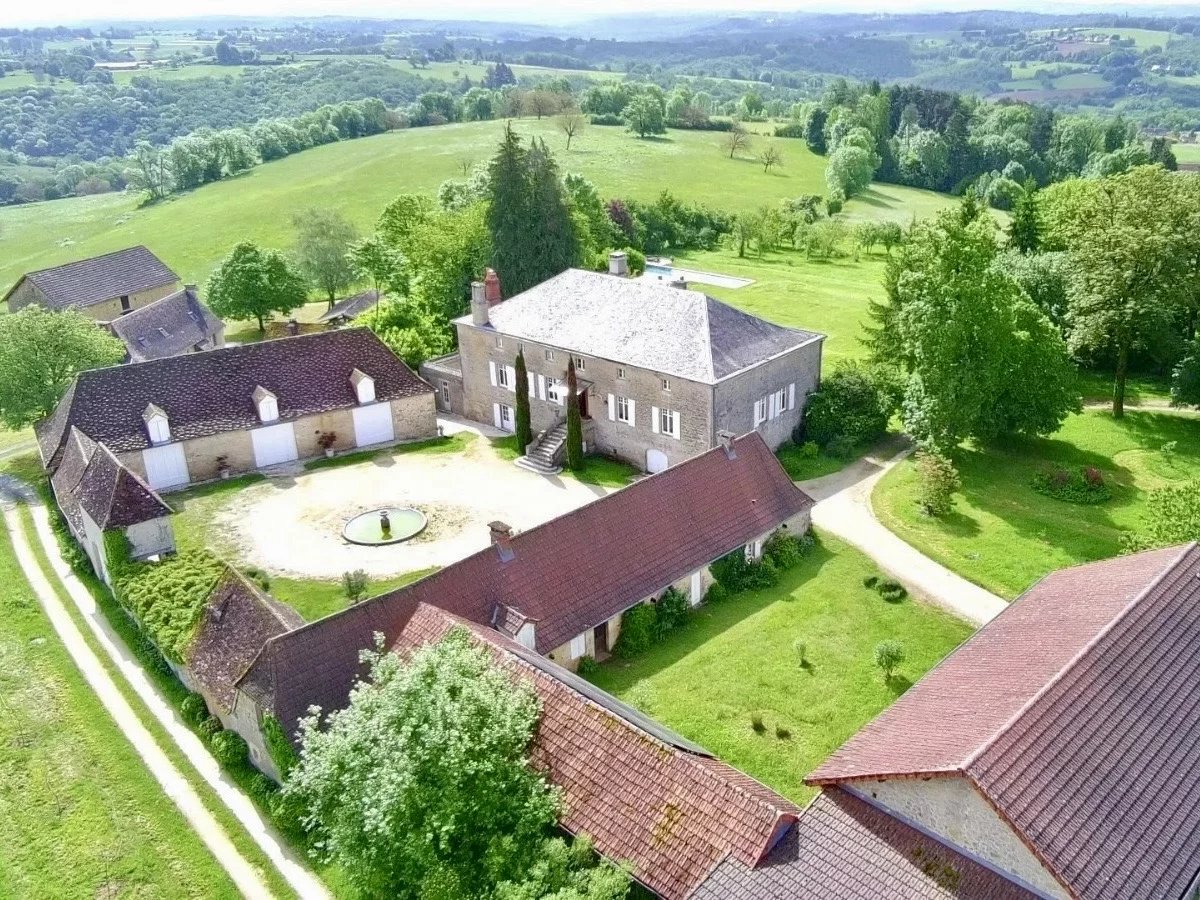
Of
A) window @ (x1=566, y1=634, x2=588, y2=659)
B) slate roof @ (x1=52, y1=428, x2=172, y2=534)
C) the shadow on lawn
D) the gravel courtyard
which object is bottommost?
the gravel courtyard

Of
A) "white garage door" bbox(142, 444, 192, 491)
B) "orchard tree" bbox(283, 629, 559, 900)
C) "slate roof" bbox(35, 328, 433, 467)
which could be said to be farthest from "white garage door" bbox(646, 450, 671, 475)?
"orchard tree" bbox(283, 629, 559, 900)

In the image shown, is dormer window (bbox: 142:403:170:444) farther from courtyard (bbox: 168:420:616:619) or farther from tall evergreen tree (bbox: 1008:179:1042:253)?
tall evergreen tree (bbox: 1008:179:1042:253)

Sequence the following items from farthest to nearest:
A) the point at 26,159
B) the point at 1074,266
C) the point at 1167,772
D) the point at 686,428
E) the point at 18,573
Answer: the point at 26,159 → the point at 1074,266 → the point at 686,428 → the point at 18,573 → the point at 1167,772

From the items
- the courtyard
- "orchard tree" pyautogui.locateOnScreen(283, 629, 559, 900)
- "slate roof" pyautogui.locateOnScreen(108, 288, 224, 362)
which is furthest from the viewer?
"slate roof" pyautogui.locateOnScreen(108, 288, 224, 362)

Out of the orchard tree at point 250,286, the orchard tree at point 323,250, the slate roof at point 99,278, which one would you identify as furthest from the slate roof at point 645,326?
the slate roof at point 99,278

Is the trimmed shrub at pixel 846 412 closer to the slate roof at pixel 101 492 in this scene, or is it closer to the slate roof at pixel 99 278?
the slate roof at pixel 101 492

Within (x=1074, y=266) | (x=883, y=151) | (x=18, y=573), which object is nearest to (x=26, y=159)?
(x=883, y=151)

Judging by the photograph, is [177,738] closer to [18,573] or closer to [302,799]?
[302,799]
